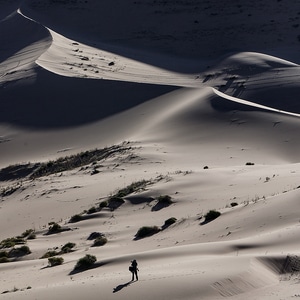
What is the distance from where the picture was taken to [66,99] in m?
41.1

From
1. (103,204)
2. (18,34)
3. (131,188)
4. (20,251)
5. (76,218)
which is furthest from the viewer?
(18,34)

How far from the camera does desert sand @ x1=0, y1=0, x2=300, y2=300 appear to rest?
42.8 feet

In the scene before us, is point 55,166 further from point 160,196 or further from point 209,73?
point 209,73

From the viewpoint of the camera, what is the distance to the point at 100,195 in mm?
22609

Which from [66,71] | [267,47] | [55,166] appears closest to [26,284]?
[55,166]

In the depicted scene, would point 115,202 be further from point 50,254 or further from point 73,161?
point 73,161

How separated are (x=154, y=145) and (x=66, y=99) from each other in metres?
12.1

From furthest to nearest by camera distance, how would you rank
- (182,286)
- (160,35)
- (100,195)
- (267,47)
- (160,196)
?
(160,35) < (267,47) < (100,195) < (160,196) < (182,286)

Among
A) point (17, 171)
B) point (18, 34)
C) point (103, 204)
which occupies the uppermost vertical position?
point (18, 34)

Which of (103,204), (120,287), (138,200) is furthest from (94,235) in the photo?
(120,287)

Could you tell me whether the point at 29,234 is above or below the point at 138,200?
below

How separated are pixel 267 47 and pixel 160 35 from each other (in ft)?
28.6

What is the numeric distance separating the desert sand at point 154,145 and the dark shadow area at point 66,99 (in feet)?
0.39

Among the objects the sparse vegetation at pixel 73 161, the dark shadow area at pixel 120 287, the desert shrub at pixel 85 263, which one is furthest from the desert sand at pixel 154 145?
the sparse vegetation at pixel 73 161
